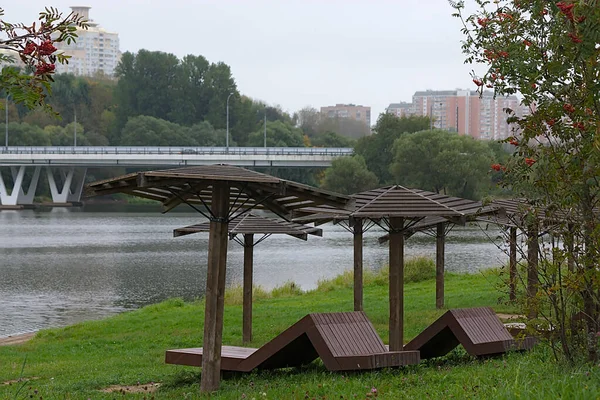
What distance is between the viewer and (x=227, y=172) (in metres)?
9.33

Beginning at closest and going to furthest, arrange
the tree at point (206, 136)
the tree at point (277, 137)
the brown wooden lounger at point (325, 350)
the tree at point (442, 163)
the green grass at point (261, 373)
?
the green grass at point (261, 373), the brown wooden lounger at point (325, 350), the tree at point (442, 163), the tree at point (206, 136), the tree at point (277, 137)

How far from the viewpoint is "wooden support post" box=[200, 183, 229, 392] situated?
30.5 ft

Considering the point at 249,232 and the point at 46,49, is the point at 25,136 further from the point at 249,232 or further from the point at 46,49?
the point at 46,49

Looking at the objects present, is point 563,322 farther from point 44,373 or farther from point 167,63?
point 167,63

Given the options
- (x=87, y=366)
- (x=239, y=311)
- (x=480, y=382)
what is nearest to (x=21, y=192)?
(x=239, y=311)

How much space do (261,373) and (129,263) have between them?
26.7m

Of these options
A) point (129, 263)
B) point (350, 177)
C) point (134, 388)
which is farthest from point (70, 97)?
point (134, 388)

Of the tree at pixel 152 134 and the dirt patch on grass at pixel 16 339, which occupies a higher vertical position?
the tree at pixel 152 134

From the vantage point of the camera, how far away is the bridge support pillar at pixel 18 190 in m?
84.6

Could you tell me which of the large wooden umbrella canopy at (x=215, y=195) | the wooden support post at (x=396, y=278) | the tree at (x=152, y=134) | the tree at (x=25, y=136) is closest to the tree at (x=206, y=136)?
the tree at (x=152, y=134)

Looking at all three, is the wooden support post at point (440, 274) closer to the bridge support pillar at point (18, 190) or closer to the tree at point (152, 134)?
the bridge support pillar at point (18, 190)

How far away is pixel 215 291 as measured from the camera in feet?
30.8

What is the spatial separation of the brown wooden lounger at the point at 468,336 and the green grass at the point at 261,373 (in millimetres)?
146

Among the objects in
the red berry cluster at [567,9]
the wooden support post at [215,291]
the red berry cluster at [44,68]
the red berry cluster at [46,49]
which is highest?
the red berry cluster at [567,9]
